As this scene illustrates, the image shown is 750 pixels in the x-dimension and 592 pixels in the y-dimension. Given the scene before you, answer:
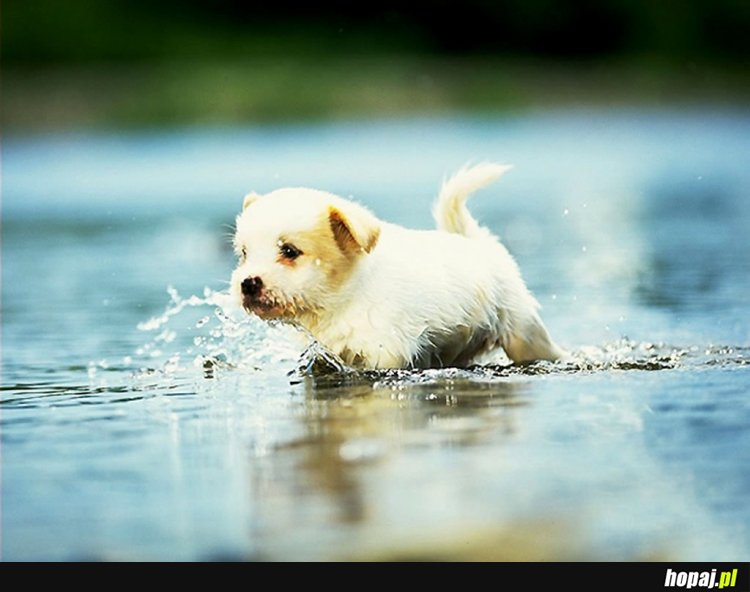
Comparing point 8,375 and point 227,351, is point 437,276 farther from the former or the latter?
point 8,375

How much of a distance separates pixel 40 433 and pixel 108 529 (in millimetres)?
1428

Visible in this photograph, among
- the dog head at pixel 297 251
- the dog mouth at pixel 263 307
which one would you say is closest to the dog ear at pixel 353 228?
the dog head at pixel 297 251

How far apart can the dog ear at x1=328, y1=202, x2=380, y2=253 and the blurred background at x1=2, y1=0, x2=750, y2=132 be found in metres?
21.7

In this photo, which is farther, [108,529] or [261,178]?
[261,178]

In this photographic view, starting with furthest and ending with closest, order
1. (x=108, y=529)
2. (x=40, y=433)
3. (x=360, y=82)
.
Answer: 1. (x=360, y=82)
2. (x=40, y=433)
3. (x=108, y=529)

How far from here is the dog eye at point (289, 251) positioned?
20.4 feet

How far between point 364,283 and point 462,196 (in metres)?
0.96

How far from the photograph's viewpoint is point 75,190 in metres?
22.4

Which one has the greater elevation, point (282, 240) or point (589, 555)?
point (282, 240)

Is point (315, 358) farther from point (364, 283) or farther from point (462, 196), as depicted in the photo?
point (462, 196)

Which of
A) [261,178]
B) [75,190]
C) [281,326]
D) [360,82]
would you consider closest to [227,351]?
[281,326]

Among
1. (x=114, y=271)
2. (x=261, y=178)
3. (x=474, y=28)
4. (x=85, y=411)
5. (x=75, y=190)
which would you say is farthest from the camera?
(x=474, y=28)
